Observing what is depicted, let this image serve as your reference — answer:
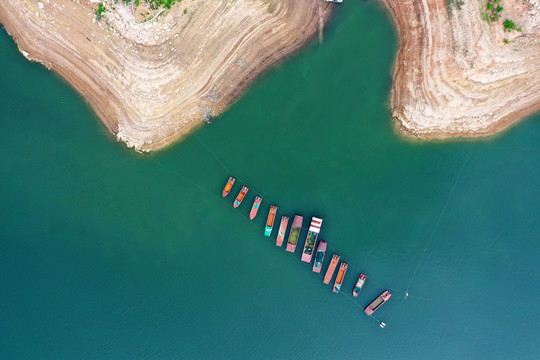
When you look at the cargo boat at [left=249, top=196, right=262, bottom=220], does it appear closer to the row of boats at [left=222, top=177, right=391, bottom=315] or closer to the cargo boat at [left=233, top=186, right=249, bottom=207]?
the row of boats at [left=222, top=177, right=391, bottom=315]

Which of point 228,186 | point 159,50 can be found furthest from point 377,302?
point 159,50

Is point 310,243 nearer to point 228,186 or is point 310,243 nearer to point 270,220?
point 270,220

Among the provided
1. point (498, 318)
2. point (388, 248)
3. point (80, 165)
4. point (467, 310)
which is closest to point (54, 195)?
point (80, 165)

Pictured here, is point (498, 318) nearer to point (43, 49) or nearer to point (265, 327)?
point (265, 327)

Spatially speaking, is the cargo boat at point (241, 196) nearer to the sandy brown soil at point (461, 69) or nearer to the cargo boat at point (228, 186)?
the cargo boat at point (228, 186)

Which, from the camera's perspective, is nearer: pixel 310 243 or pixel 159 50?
pixel 159 50

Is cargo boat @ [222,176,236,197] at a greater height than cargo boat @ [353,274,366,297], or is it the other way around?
cargo boat @ [222,176,236,197]

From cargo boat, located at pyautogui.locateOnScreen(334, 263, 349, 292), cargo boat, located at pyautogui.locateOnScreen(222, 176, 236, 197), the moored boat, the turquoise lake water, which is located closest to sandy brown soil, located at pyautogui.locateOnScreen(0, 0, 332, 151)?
the turquoise lake water
